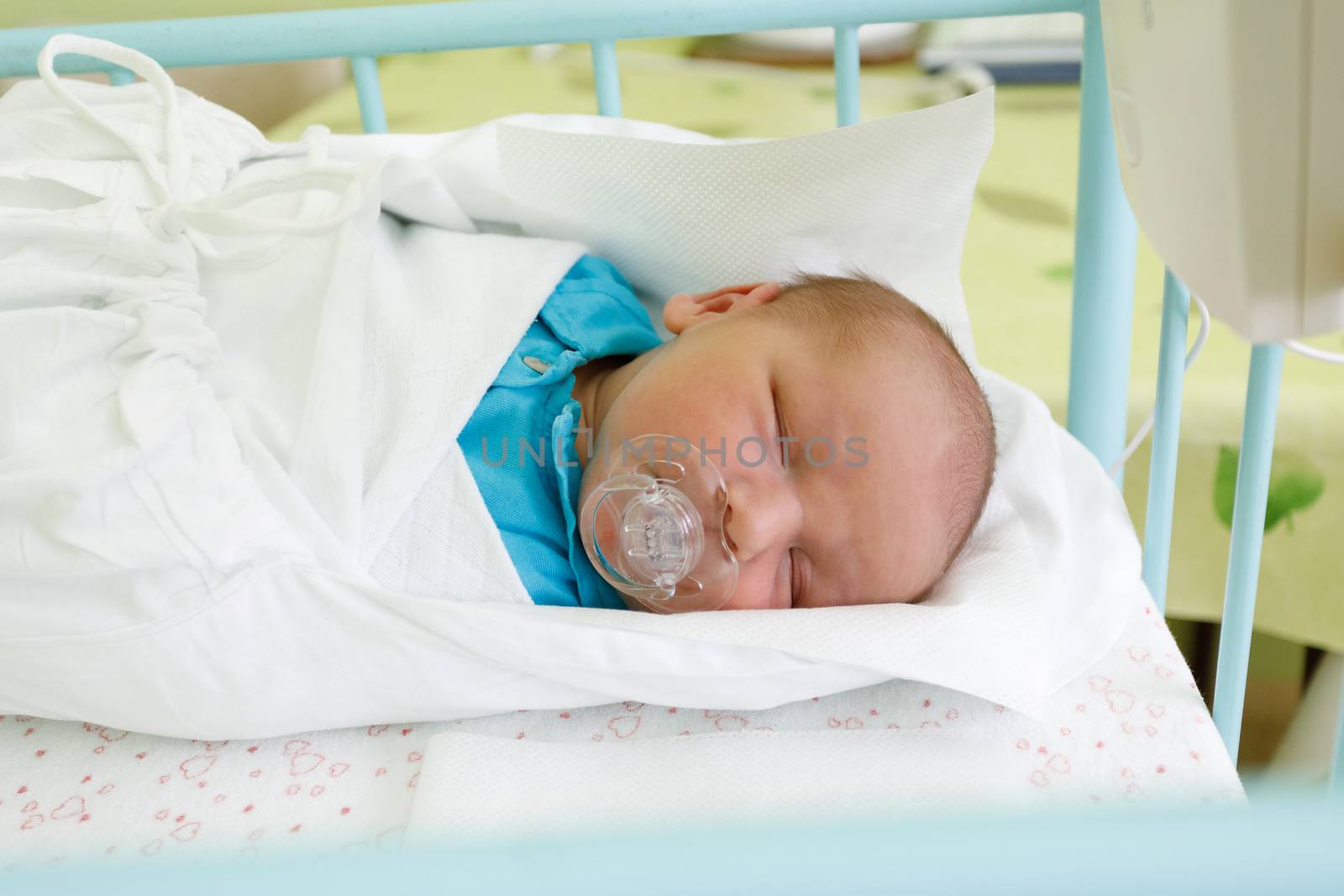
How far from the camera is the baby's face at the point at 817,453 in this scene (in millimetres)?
869

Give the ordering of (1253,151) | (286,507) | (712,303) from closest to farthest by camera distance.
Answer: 1. (1253,151)
2. (286,507)
3. (712,303)

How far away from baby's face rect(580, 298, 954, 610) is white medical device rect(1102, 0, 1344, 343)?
0.27 metres

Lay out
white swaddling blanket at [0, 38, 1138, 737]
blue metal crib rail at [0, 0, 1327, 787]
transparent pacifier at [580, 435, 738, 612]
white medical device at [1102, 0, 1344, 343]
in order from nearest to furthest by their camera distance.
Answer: white medical device at [1102, 0, 1344, 343] < white swaddling blanket at [0, 38, 1138, 737] < transparent pacifier at [580, 435, 738, 612] < blue metal crib rail at [0, 0, 1327, 787]

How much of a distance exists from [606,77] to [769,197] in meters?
0.21

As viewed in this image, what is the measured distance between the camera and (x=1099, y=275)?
1021 mm

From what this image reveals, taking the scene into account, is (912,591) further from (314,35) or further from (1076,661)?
(314,35)

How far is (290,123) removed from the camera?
208 cm

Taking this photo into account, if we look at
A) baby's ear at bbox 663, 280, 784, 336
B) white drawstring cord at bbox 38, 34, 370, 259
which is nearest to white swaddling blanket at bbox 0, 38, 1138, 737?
white drawstring cord at bbox 38, 34, 370, 259

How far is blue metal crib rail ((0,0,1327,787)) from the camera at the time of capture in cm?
99

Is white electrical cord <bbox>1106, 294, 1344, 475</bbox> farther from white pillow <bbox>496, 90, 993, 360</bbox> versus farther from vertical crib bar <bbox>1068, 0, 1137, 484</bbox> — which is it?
white pillow <bbox>496, 90, 993, 360</bbox>

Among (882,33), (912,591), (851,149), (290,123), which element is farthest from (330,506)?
(882,33)

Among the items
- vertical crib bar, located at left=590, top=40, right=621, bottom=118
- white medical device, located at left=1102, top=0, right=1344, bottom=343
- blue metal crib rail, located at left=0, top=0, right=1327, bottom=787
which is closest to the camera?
white medical device, located at left=1102, top=0, right=1344, bottom=343

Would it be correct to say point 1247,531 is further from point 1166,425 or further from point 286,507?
point 286,507

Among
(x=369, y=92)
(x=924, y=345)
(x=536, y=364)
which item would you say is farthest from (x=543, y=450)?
(x=369, y=92)
